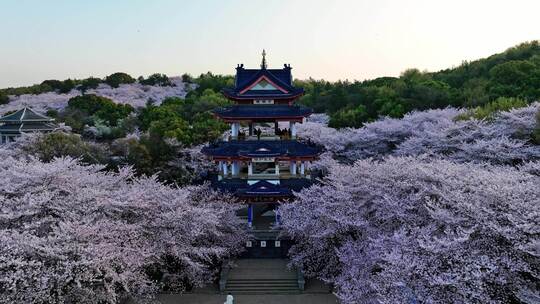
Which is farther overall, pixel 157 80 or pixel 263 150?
pixel 157 80

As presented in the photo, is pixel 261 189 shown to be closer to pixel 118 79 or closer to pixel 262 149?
pixel 262 149

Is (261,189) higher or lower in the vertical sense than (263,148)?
lower

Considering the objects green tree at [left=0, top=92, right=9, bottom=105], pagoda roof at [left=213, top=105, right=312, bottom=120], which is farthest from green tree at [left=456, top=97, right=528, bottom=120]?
green tree at [left=0, top=92, right=9, bottom=105]

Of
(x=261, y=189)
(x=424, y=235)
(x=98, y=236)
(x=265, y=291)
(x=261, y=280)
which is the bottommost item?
(x=265, y=291)

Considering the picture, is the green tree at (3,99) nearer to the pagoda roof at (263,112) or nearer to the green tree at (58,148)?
the green tree at (58,148)

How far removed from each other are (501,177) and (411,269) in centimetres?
600

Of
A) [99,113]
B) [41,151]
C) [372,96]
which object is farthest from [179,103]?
[41,151]

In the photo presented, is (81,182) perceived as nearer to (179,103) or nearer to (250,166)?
(250,166)

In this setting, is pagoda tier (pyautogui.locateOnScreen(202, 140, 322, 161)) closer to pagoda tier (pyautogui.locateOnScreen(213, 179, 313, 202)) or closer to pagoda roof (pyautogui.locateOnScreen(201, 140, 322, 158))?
pagoda roof (pyautogui.locateOnScreen(201, 140, 322, 158))

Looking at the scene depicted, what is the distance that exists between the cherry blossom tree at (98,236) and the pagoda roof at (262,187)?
4.97 feet

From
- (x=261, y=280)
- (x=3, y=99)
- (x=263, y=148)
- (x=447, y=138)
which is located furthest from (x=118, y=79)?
(x=261, y=280)

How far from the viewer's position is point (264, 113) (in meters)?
23.4

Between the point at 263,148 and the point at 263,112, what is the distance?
1.98 meters

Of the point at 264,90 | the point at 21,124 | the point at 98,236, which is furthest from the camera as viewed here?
the point at 21,124
